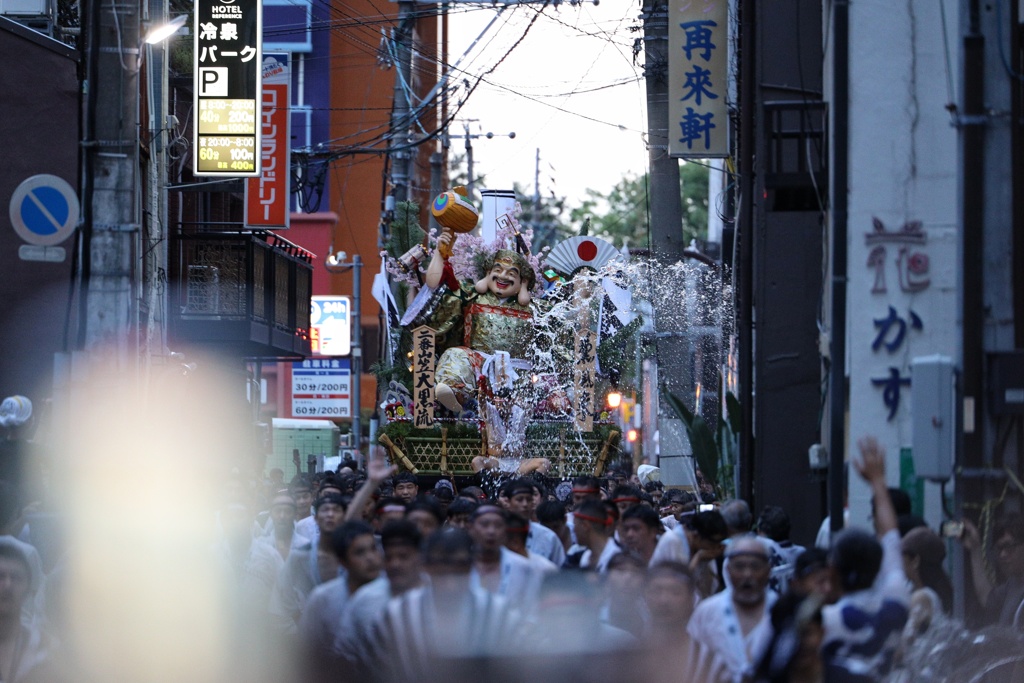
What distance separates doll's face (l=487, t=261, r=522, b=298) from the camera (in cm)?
2138

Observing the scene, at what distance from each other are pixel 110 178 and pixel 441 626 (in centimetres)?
639

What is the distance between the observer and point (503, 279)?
21391 mm

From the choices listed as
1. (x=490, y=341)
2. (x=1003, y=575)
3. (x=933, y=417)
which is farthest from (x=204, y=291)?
(x=1003, y=575)

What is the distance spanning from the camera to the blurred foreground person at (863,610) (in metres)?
5.91

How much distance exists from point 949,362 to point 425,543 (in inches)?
170

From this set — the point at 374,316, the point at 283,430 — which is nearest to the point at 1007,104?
the point at 283,430

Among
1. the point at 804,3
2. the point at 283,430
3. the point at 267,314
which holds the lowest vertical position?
the point at 283,430

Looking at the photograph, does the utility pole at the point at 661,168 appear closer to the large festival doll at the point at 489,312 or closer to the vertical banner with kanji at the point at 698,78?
the large festival doll at the point at 489,312

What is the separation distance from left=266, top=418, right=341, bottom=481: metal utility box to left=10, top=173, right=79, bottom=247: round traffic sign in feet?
85.4

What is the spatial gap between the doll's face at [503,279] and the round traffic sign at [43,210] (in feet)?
35.0

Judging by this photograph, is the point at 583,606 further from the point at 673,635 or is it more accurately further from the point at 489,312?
the point at 489,312

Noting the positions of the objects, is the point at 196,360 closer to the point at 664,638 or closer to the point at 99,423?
the point at 99,423

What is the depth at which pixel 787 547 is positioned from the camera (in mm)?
10055

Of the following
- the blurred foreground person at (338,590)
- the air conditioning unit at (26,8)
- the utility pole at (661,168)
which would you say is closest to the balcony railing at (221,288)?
the air conditioning unit at (26,8)
